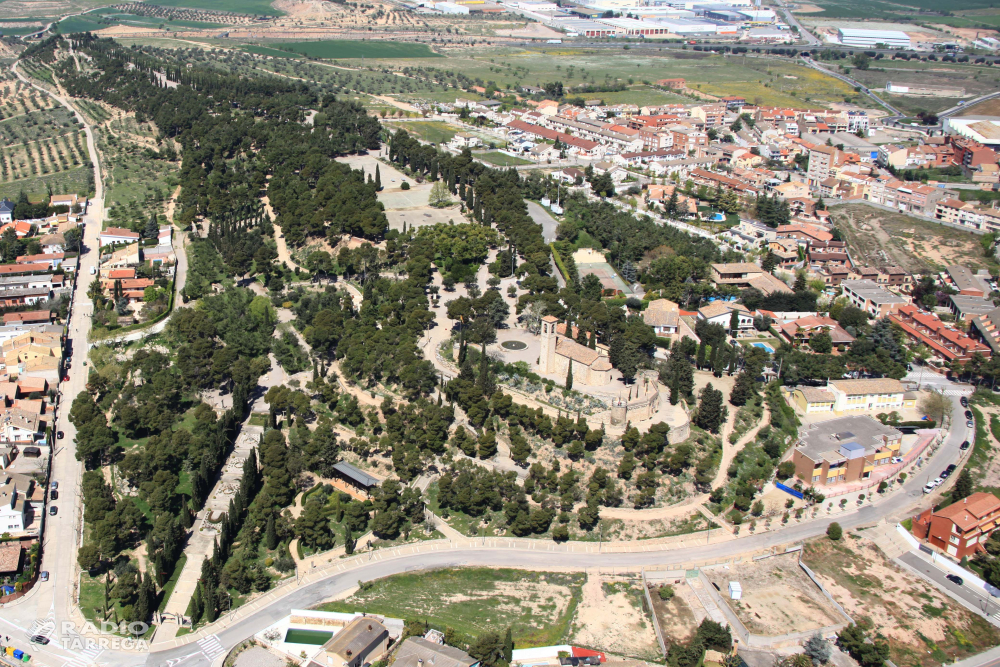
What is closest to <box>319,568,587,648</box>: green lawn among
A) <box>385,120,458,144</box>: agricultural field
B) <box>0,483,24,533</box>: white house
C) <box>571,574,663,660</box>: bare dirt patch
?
<box>571,574,663,660</box>: bare dirt patch

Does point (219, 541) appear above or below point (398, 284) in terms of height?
below

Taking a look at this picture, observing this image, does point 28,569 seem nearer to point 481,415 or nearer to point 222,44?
point 481,415

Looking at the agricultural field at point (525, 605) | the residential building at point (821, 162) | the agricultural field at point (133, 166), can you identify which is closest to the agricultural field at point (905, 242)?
the residential building at point (821, 162)

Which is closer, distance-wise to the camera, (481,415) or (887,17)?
(481,415)

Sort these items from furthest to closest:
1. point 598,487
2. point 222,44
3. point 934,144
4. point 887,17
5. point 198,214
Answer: point 887,17, point 222,44, point 934,144, point 198,214, point 598,487

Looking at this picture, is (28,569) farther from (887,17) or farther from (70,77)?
(887,17)

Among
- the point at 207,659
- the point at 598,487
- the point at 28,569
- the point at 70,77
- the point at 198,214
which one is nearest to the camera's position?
the point at 207,659

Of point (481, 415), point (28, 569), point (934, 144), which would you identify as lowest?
point (28, 569)

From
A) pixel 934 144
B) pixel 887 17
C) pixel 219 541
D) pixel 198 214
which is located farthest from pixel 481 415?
pixel 887 17

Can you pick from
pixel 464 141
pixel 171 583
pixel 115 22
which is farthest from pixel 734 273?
pixel 115 22
